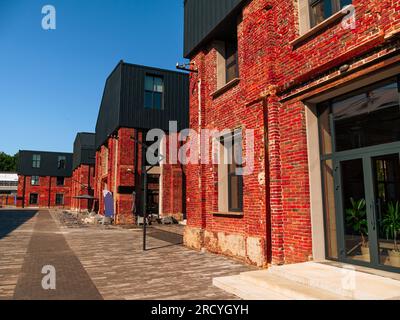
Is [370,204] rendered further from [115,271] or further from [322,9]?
[115,271]

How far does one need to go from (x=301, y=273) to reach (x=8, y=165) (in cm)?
9803

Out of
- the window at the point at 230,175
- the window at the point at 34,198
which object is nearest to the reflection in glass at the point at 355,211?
the window at the point at 230,175

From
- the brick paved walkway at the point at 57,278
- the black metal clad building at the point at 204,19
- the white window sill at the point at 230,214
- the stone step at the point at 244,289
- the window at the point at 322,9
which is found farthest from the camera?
the black metal clad building at the point at 204,19

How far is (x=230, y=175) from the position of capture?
9.62 metres

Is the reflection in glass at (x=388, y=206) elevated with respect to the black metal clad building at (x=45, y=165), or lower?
lower

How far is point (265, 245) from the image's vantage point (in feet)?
23.4

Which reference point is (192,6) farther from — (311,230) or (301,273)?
(301,273)

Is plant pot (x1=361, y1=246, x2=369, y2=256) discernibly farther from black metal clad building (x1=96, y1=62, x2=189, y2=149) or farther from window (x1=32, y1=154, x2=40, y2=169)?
window (x1=32, y1=154, x2=40, y2=169)

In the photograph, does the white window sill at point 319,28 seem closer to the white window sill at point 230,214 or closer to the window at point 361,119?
the window at point 361,119

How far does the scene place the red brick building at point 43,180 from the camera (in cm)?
5534

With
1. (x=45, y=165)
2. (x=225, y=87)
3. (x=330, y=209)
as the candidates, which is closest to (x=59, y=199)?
(x=45, y=165)

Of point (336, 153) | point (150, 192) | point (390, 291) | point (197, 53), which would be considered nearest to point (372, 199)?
point (336, 153)

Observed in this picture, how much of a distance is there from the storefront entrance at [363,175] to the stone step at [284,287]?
147cm

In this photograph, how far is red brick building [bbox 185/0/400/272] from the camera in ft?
17.9
